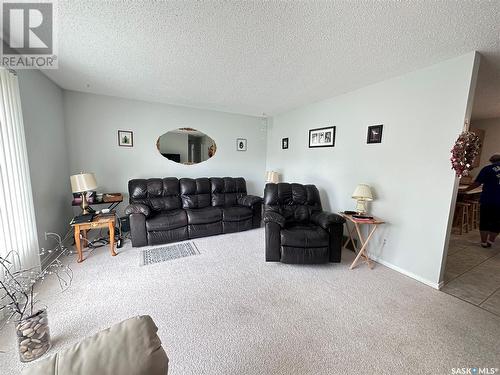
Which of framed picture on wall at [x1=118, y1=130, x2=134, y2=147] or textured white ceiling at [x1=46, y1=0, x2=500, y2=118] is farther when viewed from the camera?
framed picture on wall at [x1=118, y1=130, x2=134, y2=147]

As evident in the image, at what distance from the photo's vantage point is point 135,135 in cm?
390

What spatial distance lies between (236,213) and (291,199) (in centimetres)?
107

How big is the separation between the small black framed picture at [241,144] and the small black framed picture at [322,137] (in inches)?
65.0

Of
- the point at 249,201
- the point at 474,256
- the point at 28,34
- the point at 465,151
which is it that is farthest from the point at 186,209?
the point at 474,256

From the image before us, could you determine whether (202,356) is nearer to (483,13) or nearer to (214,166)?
(483,13)

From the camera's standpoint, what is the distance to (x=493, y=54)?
2027 mm

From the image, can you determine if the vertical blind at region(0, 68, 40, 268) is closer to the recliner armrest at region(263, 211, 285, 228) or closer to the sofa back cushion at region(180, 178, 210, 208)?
the sofa back cushion at region(180, 178, 210, 208)

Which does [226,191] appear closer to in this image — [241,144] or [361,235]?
[241,144]

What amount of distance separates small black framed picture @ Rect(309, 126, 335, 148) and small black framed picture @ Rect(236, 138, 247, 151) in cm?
165

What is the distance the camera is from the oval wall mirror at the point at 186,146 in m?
4.17

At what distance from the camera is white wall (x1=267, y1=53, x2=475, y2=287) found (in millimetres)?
2205

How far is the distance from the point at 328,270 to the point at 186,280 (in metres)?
1.77

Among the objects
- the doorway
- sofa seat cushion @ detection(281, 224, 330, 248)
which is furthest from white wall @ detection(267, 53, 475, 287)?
sofa seat cushion @ detection(281, 224, 330, 248)

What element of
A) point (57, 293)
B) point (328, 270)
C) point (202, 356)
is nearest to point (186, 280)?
point (202, 356)
